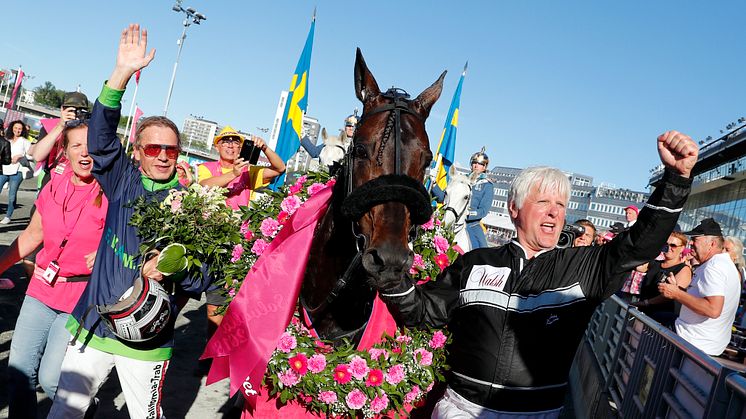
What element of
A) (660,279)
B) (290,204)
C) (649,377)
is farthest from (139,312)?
(660,279)

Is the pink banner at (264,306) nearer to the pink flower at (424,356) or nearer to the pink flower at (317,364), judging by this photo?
the pink flower at (317,364)

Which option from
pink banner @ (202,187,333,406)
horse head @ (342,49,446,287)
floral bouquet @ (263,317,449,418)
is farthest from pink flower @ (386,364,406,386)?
horse head @ (342,49,446,287)

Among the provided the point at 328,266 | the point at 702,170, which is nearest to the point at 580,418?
the point at 328,266

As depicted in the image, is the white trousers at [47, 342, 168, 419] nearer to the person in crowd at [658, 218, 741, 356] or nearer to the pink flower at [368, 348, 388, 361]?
the pink flower at [368, 348, 388, 361]

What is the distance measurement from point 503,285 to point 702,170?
29.9m

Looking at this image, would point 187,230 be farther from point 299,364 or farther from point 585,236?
point 585,236

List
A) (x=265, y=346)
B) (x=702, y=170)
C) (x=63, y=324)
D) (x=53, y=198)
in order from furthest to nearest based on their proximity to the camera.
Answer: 1. (x=702, y=170)
2. (x=53, y=198)
3. (x=63, y=324)
4. (x=265, y=346)

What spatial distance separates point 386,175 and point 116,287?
5.52 ft

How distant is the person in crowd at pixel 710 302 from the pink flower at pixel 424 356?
11.2ft

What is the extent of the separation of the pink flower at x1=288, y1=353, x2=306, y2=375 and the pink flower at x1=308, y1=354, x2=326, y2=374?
0.03m

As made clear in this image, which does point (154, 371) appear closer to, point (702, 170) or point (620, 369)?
point (620, 369)

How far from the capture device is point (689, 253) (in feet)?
29.7

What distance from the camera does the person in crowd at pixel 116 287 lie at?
3059 mm

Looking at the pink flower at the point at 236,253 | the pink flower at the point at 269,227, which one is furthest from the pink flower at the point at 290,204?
the pink flower at the point at 236,253
